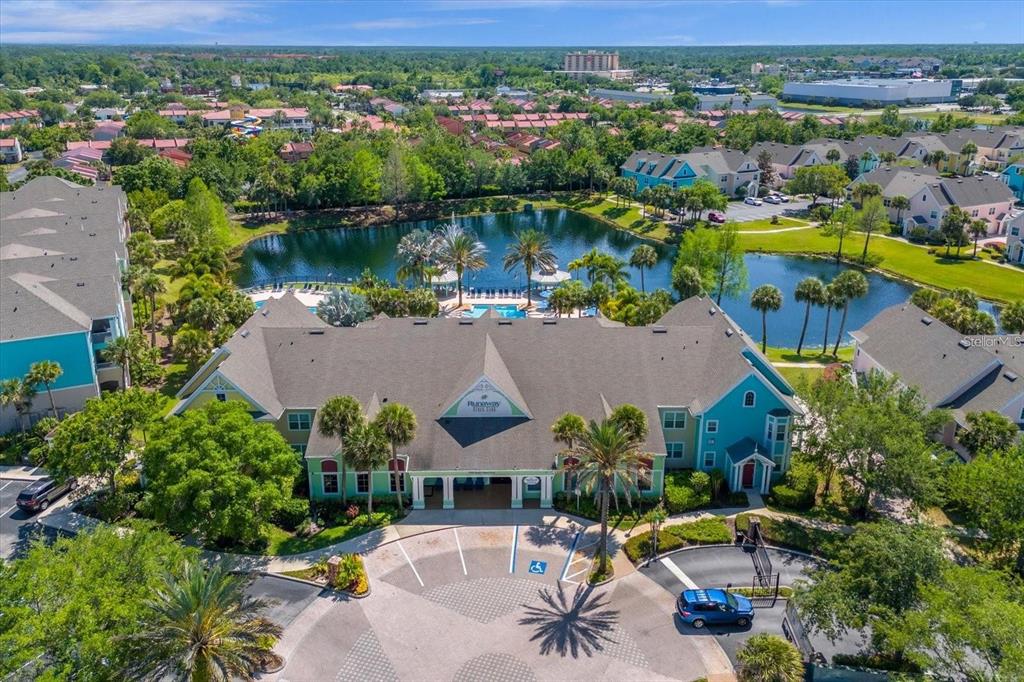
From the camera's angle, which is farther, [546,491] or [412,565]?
[546,491]

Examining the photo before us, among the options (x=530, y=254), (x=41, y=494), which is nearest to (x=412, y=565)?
(x=41, y=494)

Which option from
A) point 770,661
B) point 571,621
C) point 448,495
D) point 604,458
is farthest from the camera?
point 448,495

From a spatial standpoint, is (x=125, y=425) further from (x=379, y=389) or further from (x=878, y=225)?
(x=878, y=225)

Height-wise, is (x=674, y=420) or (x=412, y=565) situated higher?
(x=674, y=420)

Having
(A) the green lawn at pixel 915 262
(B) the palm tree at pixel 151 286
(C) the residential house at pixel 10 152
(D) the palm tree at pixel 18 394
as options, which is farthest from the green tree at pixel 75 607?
(C) the residential house at pixel 10 152

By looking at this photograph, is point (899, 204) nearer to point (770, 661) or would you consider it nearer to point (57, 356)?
point (770, 661)

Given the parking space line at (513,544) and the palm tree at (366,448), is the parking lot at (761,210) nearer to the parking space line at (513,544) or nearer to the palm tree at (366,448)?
the parking space line at (513,544)

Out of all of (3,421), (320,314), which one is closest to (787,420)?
(320,314)
